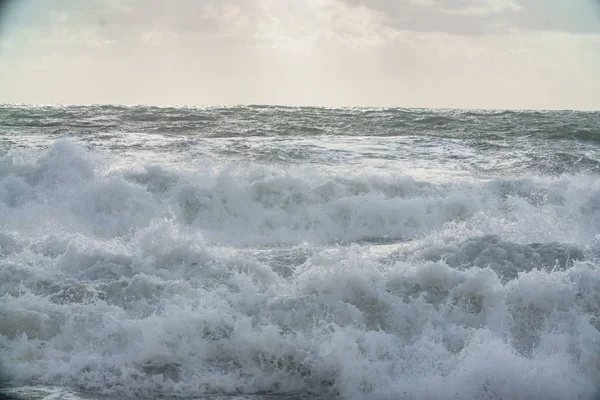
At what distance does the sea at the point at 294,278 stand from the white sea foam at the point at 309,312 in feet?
0.06

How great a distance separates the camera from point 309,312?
595 cm

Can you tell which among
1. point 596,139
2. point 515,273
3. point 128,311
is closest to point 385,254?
point 515,273

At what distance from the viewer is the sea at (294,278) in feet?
16.7

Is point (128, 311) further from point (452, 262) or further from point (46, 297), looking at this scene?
point (452, 262)

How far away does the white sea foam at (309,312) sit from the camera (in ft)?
16.6

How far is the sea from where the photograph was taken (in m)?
5.10

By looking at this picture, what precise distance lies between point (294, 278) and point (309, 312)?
72 centimetres

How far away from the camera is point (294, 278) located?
662cm

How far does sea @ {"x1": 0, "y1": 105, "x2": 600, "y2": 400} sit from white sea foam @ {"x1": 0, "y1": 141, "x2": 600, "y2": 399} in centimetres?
2

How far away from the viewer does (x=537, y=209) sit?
9.88 meters

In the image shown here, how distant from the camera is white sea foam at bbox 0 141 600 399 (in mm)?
5070

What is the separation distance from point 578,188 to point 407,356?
6700 millimetres

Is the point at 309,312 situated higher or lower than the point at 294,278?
lower

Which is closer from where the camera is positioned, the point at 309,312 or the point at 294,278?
the point at 309,312
